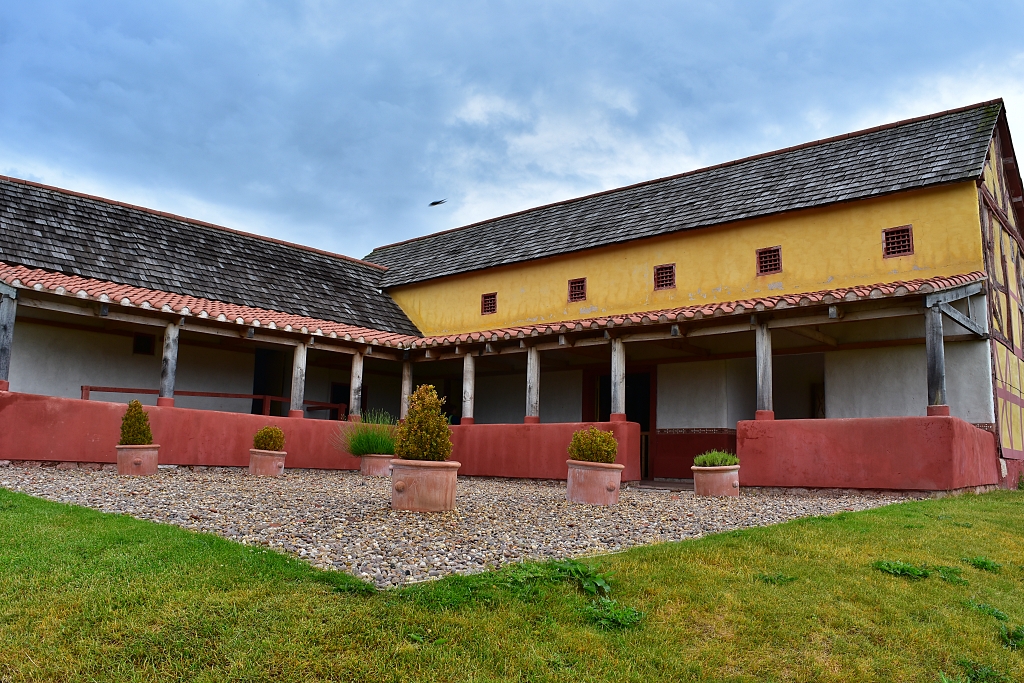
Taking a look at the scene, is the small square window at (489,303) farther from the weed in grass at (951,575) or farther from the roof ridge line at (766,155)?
the weed in grass at (951,575)

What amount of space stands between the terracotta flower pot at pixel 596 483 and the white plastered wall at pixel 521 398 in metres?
7.92

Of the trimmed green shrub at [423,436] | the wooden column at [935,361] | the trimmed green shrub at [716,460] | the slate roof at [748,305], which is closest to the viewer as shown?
the trimmed green shrub at [423,436]

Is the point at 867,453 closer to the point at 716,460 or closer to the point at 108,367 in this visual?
the point at 716,460

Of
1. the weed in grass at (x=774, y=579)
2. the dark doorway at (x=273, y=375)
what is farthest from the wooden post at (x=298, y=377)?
the weed in grass at (x=774, y=579)

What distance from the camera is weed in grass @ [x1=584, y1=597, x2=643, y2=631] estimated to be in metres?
4.67

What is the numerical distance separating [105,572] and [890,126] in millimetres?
14968

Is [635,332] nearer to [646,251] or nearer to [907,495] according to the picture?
[646,251]

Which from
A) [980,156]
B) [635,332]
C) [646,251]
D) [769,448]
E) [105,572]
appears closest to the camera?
[105,572]

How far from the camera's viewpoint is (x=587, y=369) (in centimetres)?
1761

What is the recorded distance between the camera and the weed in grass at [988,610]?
516cm

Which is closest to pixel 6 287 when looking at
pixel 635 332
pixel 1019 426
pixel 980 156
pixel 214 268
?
pixel 214 268

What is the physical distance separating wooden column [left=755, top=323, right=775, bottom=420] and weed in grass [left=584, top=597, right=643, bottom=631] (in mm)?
7794

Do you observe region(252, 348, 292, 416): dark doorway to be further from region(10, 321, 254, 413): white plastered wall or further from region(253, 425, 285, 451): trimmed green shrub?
region(253, 425, 285, 451): trimmed green shrub

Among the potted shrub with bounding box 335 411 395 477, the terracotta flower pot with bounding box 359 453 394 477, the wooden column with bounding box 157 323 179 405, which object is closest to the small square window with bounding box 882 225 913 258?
the potted shrub with bounding box 335 411 395 477
